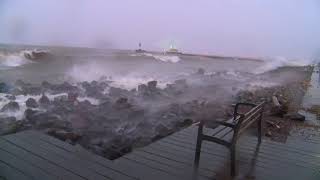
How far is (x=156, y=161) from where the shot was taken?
14.5ft

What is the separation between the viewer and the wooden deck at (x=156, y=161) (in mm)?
3922

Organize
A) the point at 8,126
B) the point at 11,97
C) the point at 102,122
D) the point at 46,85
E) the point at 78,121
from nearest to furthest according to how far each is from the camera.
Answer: the point at 8,126 → the point at 78,121 → the point at 102,122 → the point at 11,97 → the point at 46,85

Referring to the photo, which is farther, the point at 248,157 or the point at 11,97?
the point at 11,97

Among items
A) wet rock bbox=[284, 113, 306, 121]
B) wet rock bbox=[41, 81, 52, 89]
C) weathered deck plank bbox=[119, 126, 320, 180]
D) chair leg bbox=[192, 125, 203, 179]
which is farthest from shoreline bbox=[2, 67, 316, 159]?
wet rock bbox=[41, 81, 52, 89]

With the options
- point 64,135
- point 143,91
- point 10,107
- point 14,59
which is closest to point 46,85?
point 143,91

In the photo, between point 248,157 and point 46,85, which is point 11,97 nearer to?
point 46,85

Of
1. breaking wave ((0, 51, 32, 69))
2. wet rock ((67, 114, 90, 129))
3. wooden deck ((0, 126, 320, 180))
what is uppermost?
wooden deck ((0, 126, 320, 180))

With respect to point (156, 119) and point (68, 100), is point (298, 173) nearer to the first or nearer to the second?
point (156, 119)

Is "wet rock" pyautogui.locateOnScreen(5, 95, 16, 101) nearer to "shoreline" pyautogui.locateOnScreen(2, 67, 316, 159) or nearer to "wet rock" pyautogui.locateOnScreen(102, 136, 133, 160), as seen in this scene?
"shoreline" pyautogui.locateOnScreen(2, 67, 316, 159)

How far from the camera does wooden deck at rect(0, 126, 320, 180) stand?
392 centimetres

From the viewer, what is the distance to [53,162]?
4219 mm

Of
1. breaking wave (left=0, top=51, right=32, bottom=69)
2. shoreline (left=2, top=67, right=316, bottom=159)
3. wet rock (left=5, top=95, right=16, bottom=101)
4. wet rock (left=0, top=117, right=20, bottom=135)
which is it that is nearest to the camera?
shoreline (left=2, top=67, right=316, bottom=159)

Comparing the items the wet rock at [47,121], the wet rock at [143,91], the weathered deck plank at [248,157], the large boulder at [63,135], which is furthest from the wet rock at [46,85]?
the weathered deck plank at [248,157]

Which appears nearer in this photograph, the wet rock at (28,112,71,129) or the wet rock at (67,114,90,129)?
the wet rock at (28,112,71,129)
